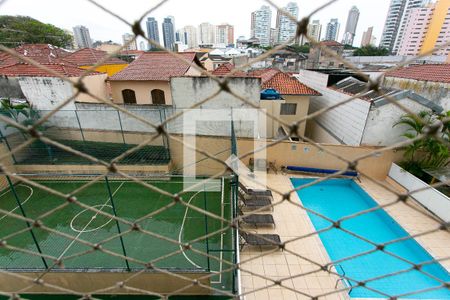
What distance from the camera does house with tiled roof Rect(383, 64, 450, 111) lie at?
23.3 ft

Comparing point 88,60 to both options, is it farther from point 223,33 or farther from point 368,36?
point 368,36

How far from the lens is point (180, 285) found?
3951 mm

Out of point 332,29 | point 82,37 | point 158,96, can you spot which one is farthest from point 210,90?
point 332,29

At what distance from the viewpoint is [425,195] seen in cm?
553

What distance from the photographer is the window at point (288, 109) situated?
8750mm

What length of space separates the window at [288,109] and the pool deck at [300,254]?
133 inches

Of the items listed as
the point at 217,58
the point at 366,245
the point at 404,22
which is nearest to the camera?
the point at 366,245

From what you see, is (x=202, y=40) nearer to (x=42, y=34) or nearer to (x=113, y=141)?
(x=42, y=34)

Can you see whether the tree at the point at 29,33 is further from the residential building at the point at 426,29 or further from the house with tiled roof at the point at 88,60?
the residential building at the point at 426,29

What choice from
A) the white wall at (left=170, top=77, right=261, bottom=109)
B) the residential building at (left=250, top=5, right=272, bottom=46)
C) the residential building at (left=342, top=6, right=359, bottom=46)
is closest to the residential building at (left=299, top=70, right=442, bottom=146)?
the white wall at (left=170, top=77, right=261, bottom=109)

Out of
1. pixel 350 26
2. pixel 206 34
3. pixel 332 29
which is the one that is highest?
pixel 350 26

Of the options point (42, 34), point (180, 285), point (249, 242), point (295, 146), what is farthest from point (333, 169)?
point (42, 34)

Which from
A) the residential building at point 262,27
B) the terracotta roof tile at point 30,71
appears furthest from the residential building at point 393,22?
the terracotta roof tile at point 30,71

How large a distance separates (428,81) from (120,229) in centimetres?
1027
